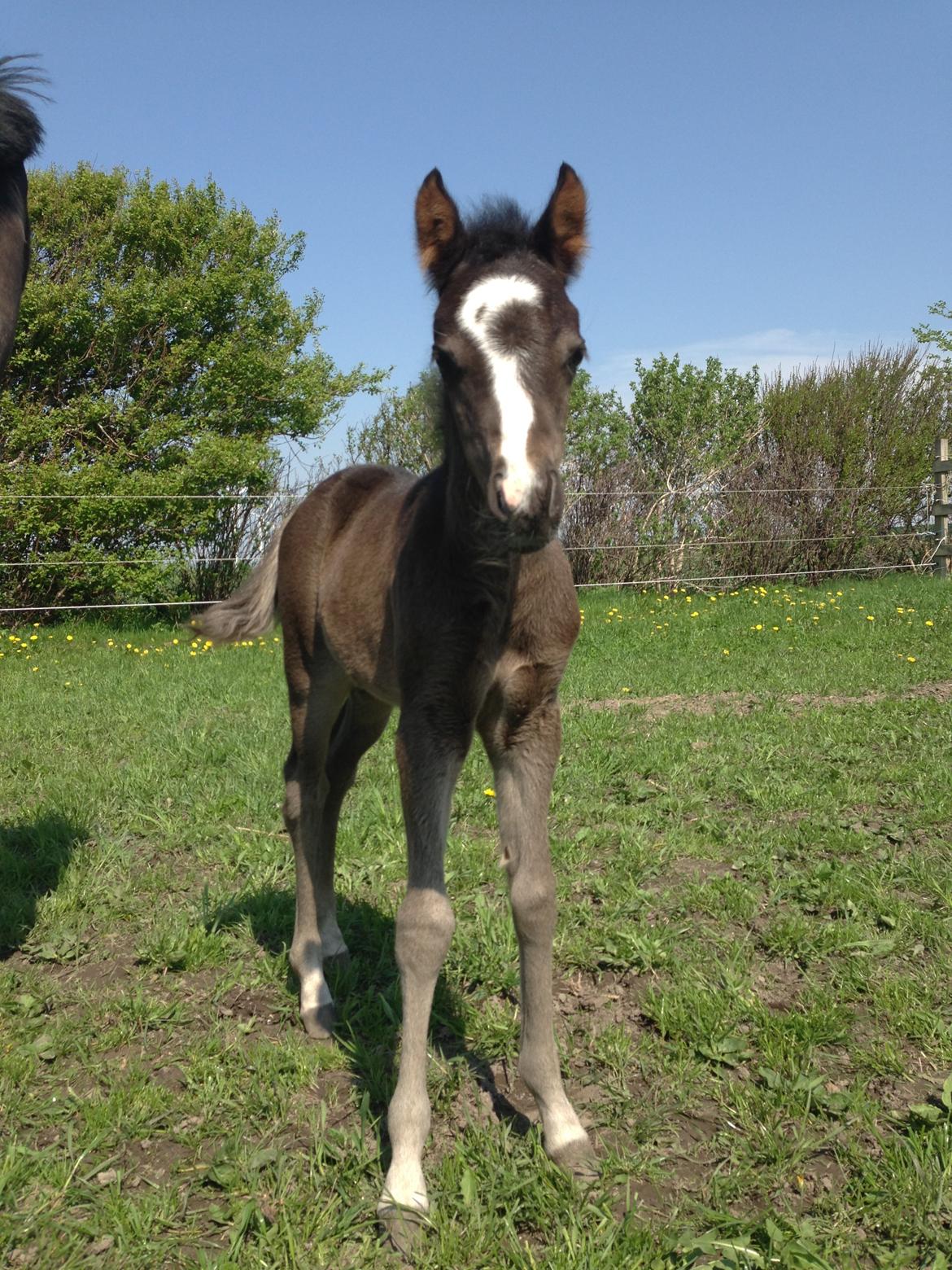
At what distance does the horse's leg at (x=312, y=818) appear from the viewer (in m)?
3.35

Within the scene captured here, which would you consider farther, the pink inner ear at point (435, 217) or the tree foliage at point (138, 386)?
the tree foliage at point (138, 386)

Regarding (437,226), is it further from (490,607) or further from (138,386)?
(138,386)

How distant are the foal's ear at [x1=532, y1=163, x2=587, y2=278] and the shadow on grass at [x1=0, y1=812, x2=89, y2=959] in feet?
9.76

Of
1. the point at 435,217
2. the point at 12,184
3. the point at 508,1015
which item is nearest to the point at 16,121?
the point at 12,184

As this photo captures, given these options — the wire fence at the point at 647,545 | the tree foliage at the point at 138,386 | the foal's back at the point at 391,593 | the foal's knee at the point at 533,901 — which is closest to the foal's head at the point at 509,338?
the foal's back at the point at 391,593

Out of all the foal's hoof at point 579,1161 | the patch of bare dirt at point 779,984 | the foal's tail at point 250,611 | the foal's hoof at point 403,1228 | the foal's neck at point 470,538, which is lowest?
the foal's hoof at point 403,1228

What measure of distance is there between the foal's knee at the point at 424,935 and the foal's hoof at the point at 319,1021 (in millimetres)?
810

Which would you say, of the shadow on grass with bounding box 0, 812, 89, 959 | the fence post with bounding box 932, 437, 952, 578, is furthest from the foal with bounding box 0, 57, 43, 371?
the fence post with bounding box 932, 437, 952, 578

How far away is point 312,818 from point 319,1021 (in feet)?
2.28

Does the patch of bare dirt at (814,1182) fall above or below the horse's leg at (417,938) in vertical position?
below

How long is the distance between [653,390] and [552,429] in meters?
21.5

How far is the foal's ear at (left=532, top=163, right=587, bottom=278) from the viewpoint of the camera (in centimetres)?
247

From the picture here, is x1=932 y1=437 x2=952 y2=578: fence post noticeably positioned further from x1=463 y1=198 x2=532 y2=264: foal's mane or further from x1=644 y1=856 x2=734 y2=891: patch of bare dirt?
x1=463 y1=198 x2=532 y2=264: foal's mane

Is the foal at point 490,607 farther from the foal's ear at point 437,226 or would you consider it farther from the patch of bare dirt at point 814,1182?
the patch of bare dirt at point 814,1182
